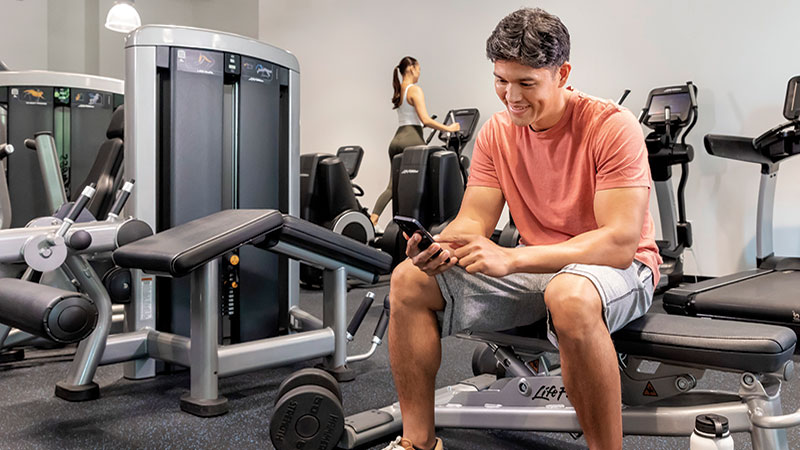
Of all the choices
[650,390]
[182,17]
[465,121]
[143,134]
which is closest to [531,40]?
[650,390]

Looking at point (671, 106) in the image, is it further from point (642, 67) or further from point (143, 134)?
point (143, 134)

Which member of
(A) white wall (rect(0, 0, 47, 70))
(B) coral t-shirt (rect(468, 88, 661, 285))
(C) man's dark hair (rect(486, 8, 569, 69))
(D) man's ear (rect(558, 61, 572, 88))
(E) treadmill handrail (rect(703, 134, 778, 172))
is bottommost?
(B) coral t-shirt (rect(468, 88, 661, 285))

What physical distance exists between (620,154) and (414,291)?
569 mm

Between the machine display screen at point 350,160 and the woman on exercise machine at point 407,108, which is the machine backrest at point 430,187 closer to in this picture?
the woman on exercise machine at point 407,108

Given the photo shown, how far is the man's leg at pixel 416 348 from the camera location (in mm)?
1519

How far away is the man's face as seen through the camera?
1.52m

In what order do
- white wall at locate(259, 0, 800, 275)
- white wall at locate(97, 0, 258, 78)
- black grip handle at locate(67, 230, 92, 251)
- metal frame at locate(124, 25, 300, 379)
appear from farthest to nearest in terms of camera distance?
white wall at locate(97, 0, 258, 78)
white wall at locate(259, 0, 800, 275)
metal frame at locate(124, 25, 300, 379)
black grip handle at locate(67, 230, 92, 251)

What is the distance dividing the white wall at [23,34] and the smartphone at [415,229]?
7.50 meters

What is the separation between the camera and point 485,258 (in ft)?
4.57

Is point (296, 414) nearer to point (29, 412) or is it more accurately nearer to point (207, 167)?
point (29, 412)

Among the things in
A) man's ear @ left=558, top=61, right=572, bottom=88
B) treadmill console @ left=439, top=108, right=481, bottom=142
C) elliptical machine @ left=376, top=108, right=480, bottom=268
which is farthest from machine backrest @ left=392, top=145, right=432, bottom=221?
man's ear @ left=558, top=61, right=572, bottom=88

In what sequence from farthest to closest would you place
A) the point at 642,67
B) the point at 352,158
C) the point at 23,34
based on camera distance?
the point at 23,34
the point at 352,158
the point at 642,67

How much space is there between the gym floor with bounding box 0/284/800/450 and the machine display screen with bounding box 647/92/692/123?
2.16 metres

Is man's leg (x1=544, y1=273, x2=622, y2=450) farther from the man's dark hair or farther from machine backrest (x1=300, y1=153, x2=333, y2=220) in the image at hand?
machine backrest (x1=300, y1=153, x2=333, y2=220)
